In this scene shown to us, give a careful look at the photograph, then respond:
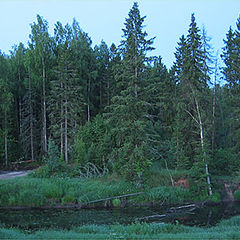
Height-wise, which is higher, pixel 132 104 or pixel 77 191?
pixel 132 104

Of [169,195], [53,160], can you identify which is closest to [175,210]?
[169,195]

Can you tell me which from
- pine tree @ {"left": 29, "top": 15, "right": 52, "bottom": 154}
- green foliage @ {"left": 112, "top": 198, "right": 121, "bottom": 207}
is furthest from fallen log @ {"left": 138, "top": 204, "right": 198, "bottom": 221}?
pine tree @ {"left": 29, "top": 15, "right": 52, "bottom": 154}

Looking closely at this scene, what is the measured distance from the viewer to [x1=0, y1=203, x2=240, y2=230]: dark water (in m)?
14.4

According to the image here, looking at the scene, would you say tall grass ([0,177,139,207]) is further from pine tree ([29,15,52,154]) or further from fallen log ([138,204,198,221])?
pine tree ([29,15,52,154])

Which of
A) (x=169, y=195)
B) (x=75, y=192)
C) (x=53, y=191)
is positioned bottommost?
(x=169, y=195)

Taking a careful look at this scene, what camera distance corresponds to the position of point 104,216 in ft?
52.8

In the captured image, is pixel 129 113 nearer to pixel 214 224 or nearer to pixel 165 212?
pixel 165 212

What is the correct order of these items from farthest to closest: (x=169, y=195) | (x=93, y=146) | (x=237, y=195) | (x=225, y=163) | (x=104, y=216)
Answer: (x=93, y=146) → (x=225, y=163) → (x=237, y=195) → (x=169, y=195) → (x=104, y=216)

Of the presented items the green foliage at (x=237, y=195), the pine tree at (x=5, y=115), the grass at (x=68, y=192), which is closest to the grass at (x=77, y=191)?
the grass at (x=68, y=192)

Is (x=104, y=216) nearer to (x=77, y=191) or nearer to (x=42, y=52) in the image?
(x=77, y=191)

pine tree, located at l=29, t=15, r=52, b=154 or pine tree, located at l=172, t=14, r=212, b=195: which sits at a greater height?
pine tree, located at l=29, t=15, r=52, b=154

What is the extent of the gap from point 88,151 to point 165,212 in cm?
922

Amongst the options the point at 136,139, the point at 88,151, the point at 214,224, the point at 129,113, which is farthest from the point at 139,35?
the point at 214,224

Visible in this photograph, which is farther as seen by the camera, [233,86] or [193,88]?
[233,86]
